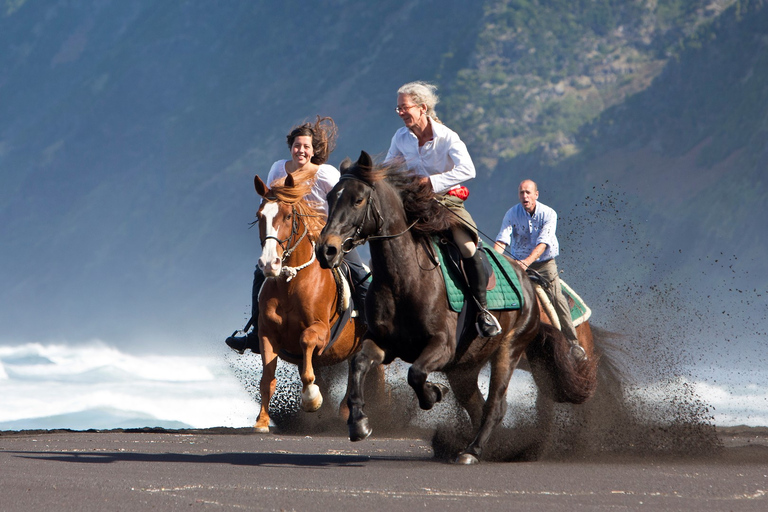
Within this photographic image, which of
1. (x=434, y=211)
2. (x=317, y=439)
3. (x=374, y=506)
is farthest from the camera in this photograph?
(x=317, y=439)

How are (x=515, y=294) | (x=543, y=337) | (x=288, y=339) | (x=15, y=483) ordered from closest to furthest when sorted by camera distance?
(x=15, y=483)
(x=515, y=294)
(x=543, y=337)
(x=288, y=339)

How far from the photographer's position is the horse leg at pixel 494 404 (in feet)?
23.4

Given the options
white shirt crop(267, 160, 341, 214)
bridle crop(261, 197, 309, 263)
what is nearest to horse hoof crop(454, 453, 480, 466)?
bridle crop(261, 197, 309, 263)

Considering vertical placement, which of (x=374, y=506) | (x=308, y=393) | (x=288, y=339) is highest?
(x=288, y=339)

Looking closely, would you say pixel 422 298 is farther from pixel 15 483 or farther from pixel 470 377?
pixel 15 483

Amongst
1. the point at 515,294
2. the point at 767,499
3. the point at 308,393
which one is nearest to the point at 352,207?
the point at 515,294

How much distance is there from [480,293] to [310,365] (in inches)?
84.1

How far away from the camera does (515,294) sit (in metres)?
7.67

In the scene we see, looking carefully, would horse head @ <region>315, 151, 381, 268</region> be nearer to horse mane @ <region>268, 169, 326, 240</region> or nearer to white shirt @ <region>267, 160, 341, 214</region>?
horse mane @ <region>268, 169, 326, 240</region>

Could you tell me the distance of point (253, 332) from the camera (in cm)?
988

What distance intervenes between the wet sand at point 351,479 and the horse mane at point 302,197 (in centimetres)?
196

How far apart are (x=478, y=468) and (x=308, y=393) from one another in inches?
79.9

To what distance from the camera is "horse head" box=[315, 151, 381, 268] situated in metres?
6.20

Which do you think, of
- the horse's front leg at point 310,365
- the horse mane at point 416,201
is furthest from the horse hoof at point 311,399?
the horse mane at point 416,201
